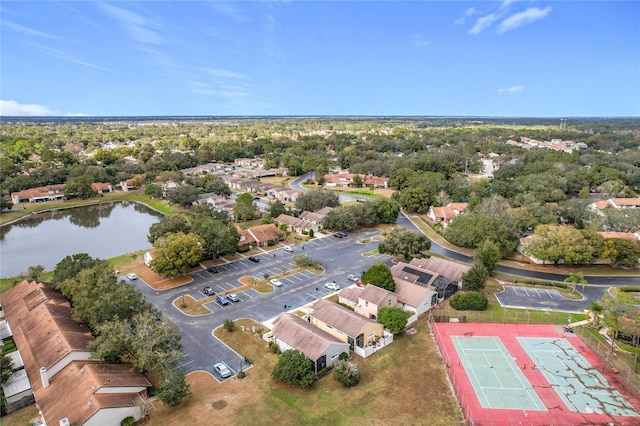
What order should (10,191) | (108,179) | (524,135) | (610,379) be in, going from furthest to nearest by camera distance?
(524,135) < (108,179) < (10,191) < (610,379)

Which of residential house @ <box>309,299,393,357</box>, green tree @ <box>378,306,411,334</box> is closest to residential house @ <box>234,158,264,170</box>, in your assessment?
residential house @ <box>309,299,393,357</box>

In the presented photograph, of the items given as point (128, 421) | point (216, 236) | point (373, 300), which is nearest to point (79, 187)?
point (216, 236)

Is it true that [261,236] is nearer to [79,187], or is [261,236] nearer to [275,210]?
[275,210]

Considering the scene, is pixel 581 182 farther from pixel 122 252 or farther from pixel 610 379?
pixel 122 252

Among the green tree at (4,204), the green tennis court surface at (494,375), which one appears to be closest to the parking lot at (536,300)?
the green tennis court surface at (494,375)

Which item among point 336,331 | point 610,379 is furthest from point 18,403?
point 610,379
